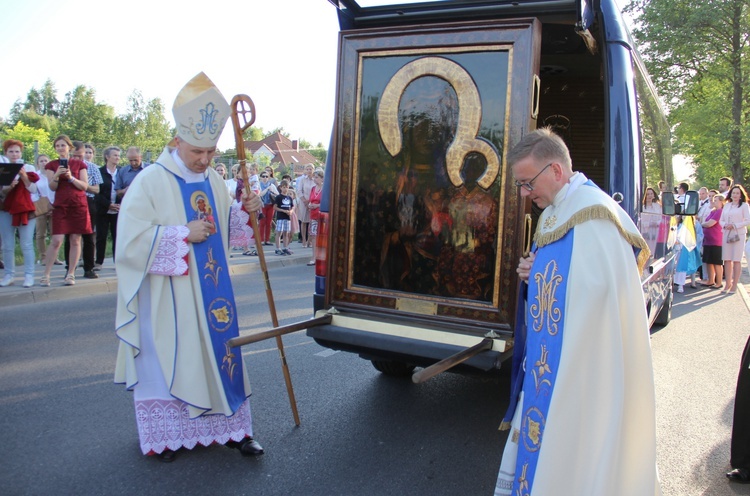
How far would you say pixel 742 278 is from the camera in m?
15.3

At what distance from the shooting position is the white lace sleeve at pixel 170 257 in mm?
3594

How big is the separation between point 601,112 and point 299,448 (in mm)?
5309

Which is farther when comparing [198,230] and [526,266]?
[198,230]

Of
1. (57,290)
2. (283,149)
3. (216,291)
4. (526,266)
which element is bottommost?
(57,290)

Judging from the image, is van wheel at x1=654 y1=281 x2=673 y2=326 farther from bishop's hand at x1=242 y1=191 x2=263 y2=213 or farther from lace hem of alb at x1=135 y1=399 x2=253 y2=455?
lace hem of alb at x1=135 y1=399 x2=253 y2=455

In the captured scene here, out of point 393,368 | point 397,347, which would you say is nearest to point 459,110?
point 397,347

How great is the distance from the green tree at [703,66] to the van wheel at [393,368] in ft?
90.8

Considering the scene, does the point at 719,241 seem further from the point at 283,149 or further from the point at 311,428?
the point at 283,149

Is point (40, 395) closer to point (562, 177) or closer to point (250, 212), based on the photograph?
point (250, 212)

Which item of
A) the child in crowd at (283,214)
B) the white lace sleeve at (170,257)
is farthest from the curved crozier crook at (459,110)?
the child in crowd at (283,214)

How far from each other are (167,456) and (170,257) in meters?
1.21

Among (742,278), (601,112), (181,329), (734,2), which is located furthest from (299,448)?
(734,2)

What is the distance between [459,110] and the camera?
4012mm

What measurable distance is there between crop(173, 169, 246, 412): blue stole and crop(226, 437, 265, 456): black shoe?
257 mm
